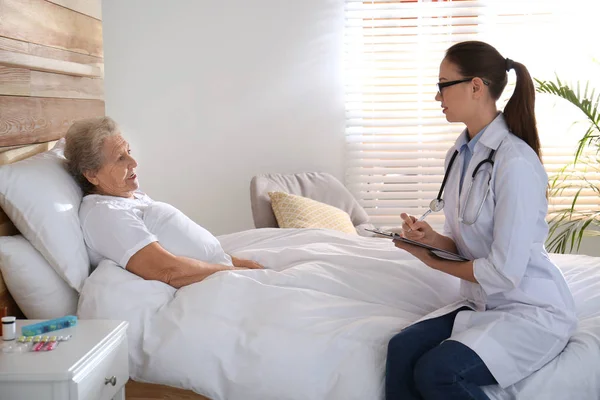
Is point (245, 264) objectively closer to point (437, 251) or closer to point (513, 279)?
point (437, 251)

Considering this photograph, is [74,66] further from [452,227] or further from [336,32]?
[336,32]

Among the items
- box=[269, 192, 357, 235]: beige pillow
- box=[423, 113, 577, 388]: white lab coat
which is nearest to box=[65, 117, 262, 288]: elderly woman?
box=[423, 113, 577, 388]: white lab coat

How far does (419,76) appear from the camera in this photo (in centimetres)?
484

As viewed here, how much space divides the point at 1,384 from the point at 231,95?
339 centimetres

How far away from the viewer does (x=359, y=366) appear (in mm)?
2189

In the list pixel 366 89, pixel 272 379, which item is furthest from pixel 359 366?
pixel 366 89

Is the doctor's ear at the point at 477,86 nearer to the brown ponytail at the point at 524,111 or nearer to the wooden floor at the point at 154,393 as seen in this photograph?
the brown ponytail at the point at 524,111

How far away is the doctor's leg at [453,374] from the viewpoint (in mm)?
2021

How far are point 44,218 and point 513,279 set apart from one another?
1.48 m

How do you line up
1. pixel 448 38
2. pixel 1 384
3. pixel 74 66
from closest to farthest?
1. pixel 1 384
2. pixel 74 66
3. pixel 448 38

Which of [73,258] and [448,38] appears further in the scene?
[448,38]

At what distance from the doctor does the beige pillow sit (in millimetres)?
1754

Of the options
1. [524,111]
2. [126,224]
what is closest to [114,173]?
[126,224]

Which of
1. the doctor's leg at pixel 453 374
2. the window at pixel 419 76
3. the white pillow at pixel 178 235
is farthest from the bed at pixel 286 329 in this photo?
the window at pixel 419 76
